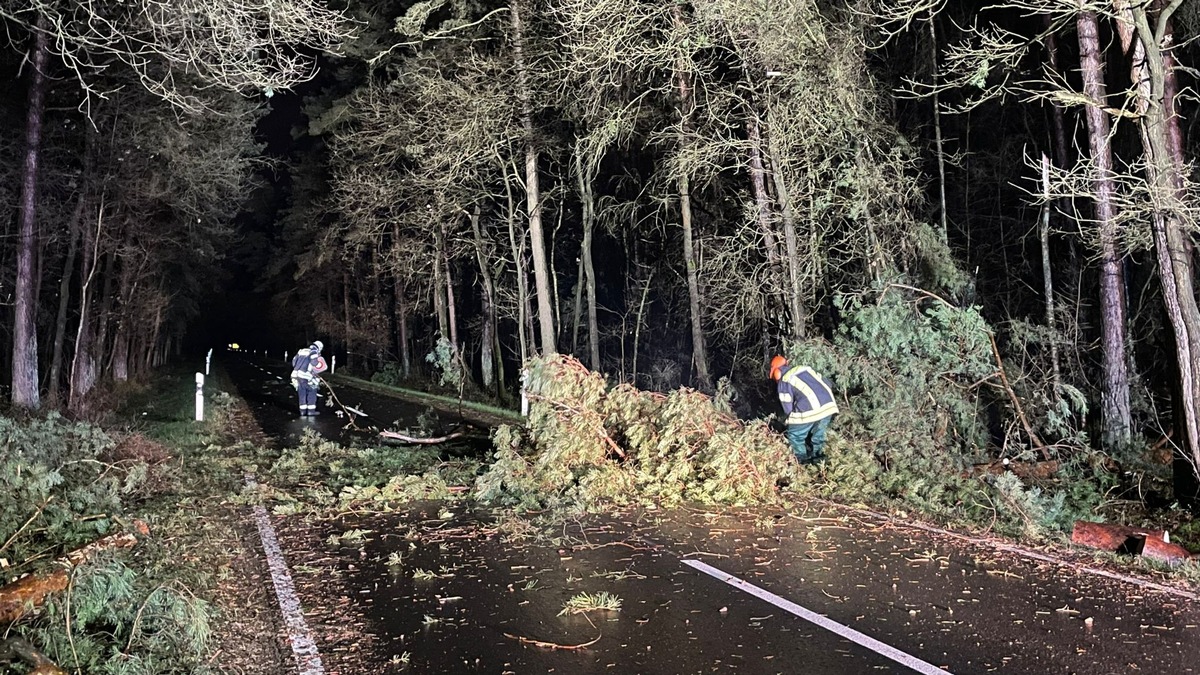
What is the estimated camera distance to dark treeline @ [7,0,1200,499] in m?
9.55

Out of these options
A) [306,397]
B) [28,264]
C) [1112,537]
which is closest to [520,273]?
[306,397]

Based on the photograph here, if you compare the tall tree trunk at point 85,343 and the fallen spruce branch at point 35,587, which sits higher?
the tall tree trunk at point 85,343

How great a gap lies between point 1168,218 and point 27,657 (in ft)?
34.7

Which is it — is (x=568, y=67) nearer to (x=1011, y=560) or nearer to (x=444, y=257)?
(x=1011, y=560)

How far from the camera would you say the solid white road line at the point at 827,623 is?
15.8 feet

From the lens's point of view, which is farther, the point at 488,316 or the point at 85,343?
the point at 488,316

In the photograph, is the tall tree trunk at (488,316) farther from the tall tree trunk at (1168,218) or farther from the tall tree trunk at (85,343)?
the tall tree trunk at (1168,218)

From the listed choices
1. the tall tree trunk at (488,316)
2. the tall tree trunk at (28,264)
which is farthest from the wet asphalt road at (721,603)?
the tall tree trunk at (488,316)

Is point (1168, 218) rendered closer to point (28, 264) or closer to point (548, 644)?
point (548, 644)

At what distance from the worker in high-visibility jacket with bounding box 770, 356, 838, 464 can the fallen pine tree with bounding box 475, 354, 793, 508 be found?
2.25 feet

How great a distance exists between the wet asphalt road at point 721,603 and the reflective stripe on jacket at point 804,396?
2.12 metres

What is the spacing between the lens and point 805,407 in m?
10.7

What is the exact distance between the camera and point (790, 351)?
13125 millimetres

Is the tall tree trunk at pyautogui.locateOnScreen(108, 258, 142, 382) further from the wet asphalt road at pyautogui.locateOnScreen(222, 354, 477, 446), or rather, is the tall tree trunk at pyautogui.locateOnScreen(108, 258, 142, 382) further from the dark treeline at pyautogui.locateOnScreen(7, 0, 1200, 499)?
the wet asphalt road at pyautogui.locateOnScreen(222, 354, 477, 446)
